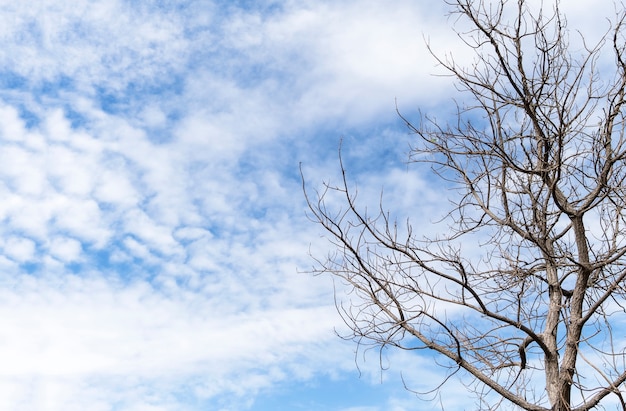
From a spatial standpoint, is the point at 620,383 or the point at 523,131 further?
the point at 523,131

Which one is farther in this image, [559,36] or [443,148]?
[443,148]

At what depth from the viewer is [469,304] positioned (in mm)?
5797

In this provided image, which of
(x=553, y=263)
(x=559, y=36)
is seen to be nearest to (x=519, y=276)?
(x=553, y=263)

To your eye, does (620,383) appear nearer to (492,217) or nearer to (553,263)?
(553,263)

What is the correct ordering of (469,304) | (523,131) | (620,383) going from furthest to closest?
(523,131)
(469,304)
(620,383)

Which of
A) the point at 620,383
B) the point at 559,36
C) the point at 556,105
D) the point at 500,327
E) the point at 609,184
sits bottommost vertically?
the point at 620,383

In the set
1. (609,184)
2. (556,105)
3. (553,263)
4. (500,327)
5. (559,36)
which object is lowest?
(500,327)

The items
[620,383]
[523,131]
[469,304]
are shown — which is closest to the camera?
[620,383]

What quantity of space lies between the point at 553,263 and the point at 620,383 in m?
1.22

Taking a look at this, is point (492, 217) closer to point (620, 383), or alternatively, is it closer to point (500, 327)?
point (500, 327)

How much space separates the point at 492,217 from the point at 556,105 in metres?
1.27

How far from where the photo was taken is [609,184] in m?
5.95

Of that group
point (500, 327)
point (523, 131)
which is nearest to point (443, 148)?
point (523, 131)

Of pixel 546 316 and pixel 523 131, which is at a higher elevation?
pixel 523 131
